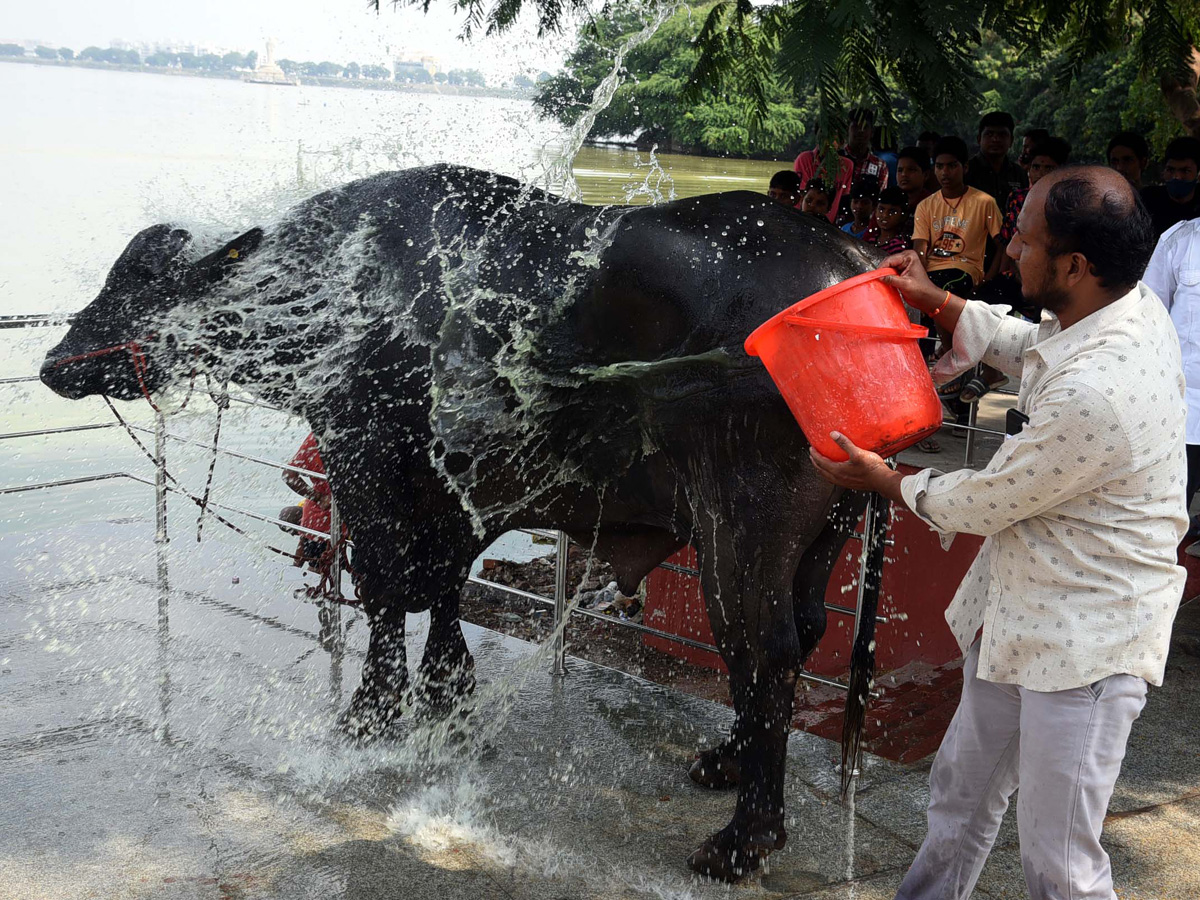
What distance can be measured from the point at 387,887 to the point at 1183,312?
12.6 feet

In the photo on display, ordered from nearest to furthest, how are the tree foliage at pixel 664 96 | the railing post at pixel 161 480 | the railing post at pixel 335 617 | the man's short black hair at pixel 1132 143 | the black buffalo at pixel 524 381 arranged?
the black buffalo at pixel 524 381 → the railing post at pixel 335 617 → the railing post at pixel 161 480 → the tree foliage at pixel 664 96 → the man's short black hair at pixel 1132 143

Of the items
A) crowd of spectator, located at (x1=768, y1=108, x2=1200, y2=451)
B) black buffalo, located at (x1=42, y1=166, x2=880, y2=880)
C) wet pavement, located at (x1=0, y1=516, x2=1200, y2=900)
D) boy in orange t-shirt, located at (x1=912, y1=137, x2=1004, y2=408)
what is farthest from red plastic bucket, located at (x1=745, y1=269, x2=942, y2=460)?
boy in orange t-shirt, located at (x1=912, y1=137, x2=1004, y2=408)

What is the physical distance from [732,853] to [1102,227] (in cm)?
202

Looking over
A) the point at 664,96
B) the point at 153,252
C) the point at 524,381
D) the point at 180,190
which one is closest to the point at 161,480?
→ the point at 153,252

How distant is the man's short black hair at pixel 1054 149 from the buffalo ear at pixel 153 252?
445 centimetres

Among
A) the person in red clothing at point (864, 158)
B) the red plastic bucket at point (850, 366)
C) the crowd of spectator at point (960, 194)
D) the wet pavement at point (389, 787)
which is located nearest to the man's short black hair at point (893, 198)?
the crowd of spectator at point (960, 194)

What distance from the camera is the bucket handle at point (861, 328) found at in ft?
8.92

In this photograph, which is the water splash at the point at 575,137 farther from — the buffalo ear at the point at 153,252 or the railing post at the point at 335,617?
the railing post at the point at 335,617

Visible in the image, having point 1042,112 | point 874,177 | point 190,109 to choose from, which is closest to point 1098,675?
point 874,177

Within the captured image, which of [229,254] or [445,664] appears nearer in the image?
[229,254]

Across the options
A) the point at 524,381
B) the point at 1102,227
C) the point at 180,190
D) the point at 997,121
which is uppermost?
the point at 1102,227

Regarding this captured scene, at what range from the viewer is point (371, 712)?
4.21 m

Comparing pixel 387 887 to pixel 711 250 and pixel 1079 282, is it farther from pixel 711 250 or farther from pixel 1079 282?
pixel 1079 282

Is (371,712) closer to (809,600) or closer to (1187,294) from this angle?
(809,600)
